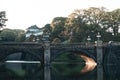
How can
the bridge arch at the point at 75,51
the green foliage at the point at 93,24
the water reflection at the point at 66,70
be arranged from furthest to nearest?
the green foliage at the point at 93,24 < the bridge arch at the point at 75,51 < the water reflection at the point at 66,70

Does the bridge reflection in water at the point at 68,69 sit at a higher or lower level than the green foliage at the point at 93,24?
lower

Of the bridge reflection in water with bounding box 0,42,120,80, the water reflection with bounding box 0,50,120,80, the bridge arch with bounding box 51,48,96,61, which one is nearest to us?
the water reflection with bounding box 0,50,120,80

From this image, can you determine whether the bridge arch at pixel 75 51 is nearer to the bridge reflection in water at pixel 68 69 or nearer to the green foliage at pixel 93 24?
the bridge reflection in water at pixel 68 69

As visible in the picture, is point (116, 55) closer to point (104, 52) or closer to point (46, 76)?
point (104, 52)

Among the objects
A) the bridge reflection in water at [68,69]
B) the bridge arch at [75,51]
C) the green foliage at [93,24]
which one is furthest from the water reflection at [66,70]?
the green foliage at [93,24]

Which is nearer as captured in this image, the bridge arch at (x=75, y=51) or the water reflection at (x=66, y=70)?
the water reflection at (x=66, y=70)

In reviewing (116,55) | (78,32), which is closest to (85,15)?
(78,32)

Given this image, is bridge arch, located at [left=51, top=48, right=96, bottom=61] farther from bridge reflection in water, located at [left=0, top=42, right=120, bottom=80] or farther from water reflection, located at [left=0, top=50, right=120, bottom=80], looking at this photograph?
water reflection, located at [left=0, top=50, right=120, bottom=80]

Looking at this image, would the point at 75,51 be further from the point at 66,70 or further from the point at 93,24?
the point at 93,24

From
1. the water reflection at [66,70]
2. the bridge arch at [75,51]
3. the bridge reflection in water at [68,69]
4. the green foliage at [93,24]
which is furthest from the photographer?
the green foliage at [93,24]

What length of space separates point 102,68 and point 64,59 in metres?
32.6

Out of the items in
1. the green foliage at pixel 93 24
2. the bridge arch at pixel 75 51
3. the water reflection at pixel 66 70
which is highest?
the green foliage at pixel 93 24

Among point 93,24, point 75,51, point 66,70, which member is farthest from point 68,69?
point 93,24

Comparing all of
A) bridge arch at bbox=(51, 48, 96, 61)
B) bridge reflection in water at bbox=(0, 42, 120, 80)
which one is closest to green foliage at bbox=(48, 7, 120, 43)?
bridge reflection in water at bbox=(0, 42, 120, 80)
